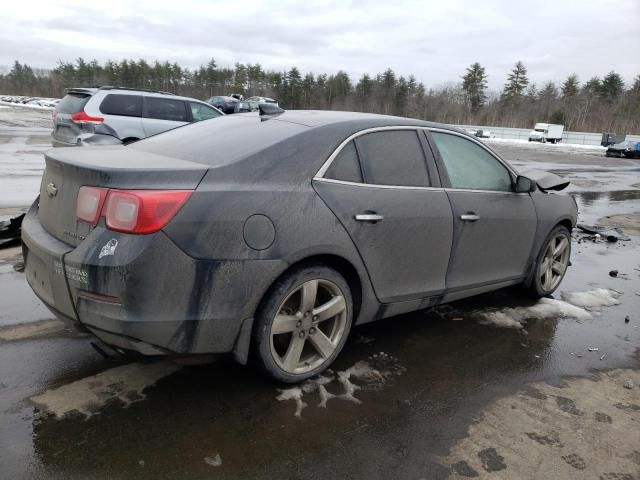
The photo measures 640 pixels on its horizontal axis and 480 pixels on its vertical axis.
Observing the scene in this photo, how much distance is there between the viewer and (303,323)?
305 centimetres

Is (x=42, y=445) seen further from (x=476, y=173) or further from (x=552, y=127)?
(x=552, y=127)

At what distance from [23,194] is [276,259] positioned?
729 centimetres

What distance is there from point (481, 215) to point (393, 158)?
95cm

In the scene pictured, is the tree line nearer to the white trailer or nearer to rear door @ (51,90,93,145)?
the white trailer

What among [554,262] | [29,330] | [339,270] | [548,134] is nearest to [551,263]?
[554,262]

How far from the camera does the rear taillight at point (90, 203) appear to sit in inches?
103

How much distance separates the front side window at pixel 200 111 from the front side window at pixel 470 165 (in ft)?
27.2

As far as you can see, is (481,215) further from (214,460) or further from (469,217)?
(214,460)

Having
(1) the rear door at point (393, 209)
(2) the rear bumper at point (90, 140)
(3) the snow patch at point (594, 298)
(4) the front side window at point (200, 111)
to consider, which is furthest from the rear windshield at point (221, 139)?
(4) the front side window at point (200, 111)

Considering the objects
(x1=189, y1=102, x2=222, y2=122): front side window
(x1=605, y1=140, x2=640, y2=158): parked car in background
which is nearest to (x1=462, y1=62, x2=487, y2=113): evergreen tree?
(x1=605, y1=140, x2=640, y2=158): parked car in background

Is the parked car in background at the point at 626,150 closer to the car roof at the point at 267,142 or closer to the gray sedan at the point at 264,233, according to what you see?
the gray sedan at the point at 264,233

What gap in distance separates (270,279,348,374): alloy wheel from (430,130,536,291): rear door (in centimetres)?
110

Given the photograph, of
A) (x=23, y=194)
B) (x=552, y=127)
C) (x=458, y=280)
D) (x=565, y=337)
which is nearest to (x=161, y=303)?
(x=458, y=280)

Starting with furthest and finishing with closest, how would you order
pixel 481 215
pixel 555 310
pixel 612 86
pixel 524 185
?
pixel 612 86 → pixel 555 310 → pixel 524 185 → pixel 481 215
